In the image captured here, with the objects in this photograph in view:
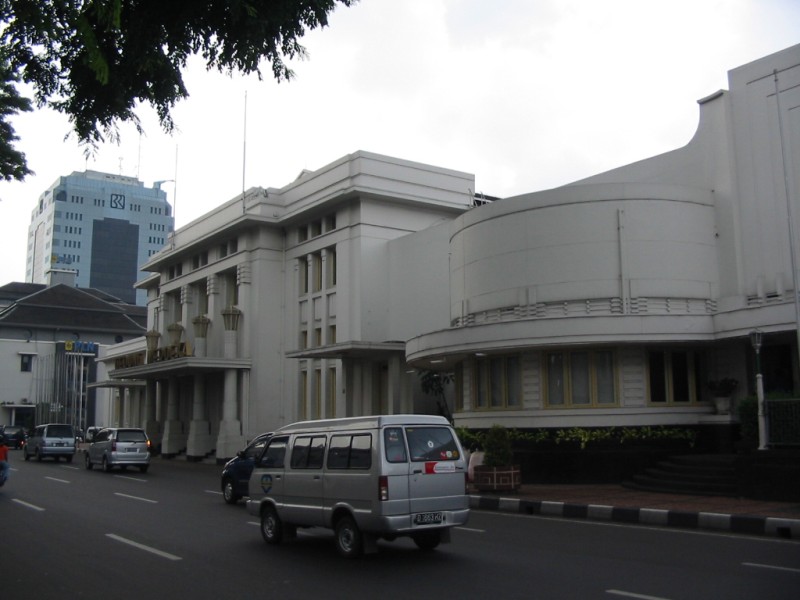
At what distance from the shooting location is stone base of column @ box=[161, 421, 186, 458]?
1821 inches

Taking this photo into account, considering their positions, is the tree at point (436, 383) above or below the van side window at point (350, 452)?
above

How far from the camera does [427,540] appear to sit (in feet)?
38.1

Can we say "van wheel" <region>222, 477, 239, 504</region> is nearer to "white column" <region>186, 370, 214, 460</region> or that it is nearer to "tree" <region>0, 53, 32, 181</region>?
"tree" <region>0, 53, 32, 181</region>

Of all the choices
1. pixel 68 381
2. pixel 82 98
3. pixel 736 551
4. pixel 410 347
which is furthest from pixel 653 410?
pixel 68 381

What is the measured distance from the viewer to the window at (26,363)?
78.4 meters

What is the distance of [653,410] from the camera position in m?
21.9

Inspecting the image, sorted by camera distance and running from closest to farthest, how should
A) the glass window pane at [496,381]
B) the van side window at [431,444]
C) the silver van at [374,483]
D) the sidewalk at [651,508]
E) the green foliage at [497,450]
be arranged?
1. the silver van at [374,483]
2. the van side window at [431,444]
3. the sidewalk at [651,508]
4. the green foliage at [497,450]
5. the glass window pane at [496,381]

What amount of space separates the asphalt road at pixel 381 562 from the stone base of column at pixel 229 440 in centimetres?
2183

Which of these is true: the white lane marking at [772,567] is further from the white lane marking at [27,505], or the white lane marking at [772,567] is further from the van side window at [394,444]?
the white lane marking at [27,505]

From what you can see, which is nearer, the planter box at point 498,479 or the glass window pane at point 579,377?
the planter box at point 498,479

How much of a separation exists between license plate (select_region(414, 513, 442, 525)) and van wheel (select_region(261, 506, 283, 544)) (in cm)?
269

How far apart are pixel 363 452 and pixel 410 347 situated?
1574 cm

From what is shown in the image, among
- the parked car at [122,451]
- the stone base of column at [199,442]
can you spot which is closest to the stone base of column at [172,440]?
the stone base of column at [199,442]

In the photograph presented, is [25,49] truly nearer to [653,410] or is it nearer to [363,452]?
[363,452]
